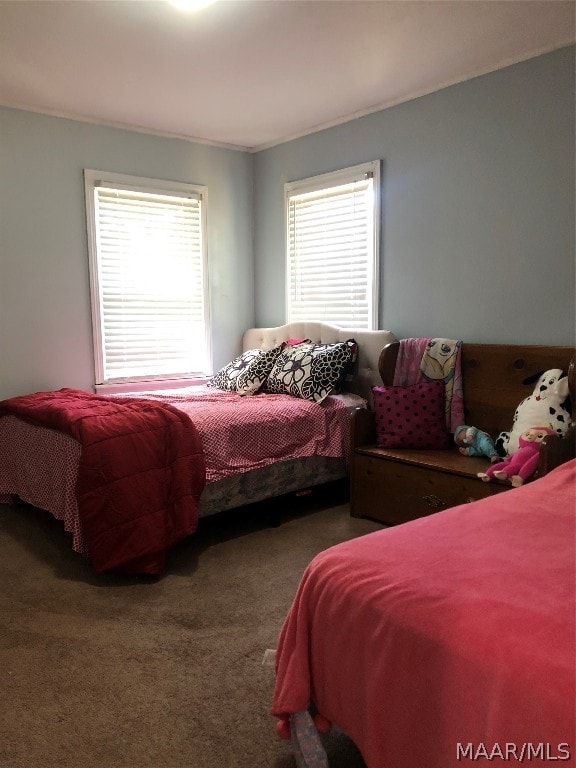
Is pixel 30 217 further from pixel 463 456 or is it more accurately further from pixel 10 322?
pixel 463 456

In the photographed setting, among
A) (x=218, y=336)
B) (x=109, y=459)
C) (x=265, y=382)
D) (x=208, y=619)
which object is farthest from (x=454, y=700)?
(x=218, y=336)

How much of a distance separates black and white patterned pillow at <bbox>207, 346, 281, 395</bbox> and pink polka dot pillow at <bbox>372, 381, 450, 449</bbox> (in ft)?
3.00

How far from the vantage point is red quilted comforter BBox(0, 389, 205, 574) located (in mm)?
2439

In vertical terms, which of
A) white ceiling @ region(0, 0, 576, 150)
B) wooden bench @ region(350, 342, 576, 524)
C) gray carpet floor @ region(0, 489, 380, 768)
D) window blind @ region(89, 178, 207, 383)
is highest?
white ceiling @ region(0, 0, 576, 150)

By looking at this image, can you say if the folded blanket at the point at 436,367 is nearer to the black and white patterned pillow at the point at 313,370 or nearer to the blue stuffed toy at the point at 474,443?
the blue stuffed toy at the point at 474,443

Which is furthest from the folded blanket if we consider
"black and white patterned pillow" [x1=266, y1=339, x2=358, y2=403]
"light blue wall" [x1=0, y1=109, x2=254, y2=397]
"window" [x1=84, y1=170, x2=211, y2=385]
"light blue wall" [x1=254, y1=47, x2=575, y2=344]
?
"light blue wall" [x1=0, y1=109, x2=254, y2=397]

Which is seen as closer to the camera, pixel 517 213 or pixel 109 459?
pixel 109 459

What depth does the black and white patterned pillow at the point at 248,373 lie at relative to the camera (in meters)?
3.73

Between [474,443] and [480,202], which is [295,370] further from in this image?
[480,202]

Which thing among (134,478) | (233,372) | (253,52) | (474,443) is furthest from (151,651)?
(253,52)

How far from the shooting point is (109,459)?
246cm

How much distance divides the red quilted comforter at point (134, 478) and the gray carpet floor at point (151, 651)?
0.18 metres

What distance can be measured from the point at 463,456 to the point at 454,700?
6.67 feet

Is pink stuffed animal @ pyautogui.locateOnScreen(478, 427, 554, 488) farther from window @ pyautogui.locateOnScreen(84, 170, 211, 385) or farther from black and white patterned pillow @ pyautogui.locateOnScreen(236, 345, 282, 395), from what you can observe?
window @ pyautogui.locateOnScreen(84, 170, 211, 385)
